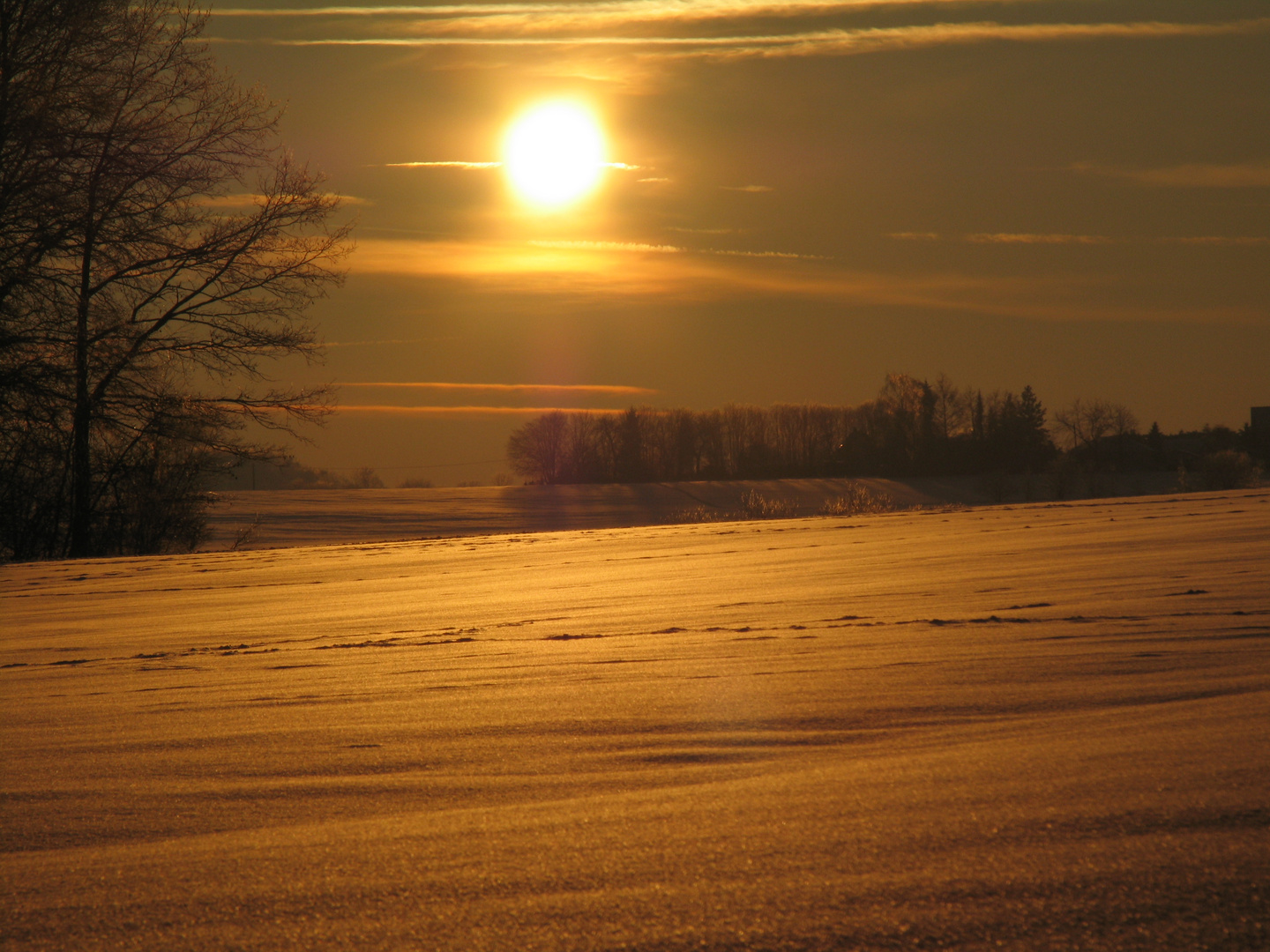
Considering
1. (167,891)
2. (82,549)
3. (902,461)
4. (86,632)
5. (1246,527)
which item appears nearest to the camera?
(167,891)

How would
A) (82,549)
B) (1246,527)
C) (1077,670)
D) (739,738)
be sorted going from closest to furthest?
(739,738) → (1077,670) → (1246,527) → (82,549)

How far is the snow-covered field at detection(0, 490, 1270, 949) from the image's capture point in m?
1.01

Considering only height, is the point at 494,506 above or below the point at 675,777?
below

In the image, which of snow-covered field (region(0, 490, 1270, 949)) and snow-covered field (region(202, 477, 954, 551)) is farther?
snow-covered field (region(202, 477, 954, 551))

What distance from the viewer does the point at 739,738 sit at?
5.81 ft

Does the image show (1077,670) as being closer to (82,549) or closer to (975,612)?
(975,612)

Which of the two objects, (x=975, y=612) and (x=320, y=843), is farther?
(x=975, y=612)

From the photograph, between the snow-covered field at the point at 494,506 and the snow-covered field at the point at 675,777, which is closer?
the snow-covered field at the point at 675,777

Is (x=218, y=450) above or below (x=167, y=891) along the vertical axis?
above

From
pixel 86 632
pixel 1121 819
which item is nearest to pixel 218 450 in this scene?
pixel 86 632

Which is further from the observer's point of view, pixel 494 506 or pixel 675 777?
pixel 494 506

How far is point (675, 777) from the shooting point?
1562 mm

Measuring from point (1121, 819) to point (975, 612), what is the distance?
6.67 ft

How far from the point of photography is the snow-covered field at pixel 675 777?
101 centimetres
